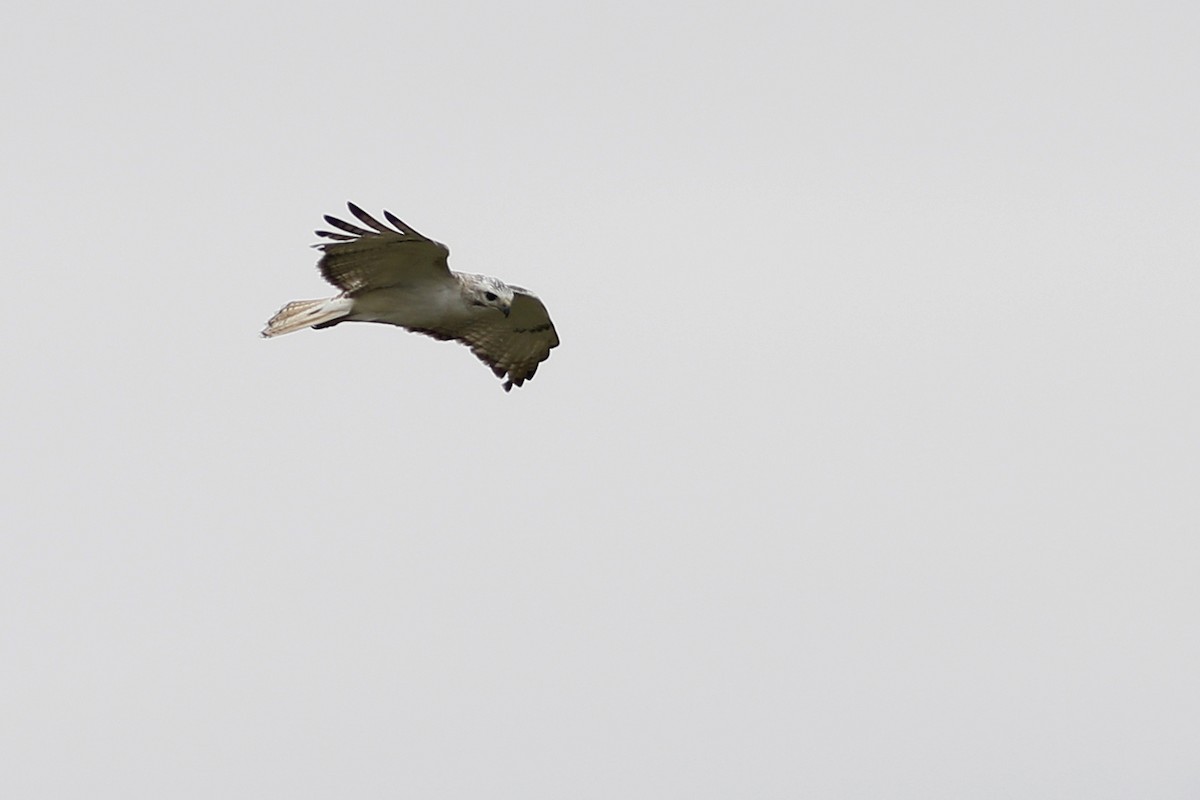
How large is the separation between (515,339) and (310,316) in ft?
9.93

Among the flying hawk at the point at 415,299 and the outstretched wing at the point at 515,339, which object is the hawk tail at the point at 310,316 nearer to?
the flying hawk at the point at 415,299

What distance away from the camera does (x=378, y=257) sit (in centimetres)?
2638

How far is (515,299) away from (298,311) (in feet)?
9.35

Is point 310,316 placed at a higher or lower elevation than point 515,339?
lower

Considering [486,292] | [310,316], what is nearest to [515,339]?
[486,292]

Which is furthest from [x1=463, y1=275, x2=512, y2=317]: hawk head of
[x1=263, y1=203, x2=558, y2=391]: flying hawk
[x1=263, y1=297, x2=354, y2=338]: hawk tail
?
[x1=263, y1=297, x2=354, y2=338]: hawk tail

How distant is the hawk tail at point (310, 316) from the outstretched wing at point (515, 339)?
187 centimetres

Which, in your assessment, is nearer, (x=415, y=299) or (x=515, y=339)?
(x=415, y=299)

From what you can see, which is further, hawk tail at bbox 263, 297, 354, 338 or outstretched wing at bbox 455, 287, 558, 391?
outstretched wing at bbox 455, 287, 558, 391

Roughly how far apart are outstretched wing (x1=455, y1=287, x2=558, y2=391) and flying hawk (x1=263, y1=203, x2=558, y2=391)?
0.04 feet

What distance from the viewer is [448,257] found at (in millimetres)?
26422

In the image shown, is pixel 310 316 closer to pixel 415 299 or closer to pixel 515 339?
pixel 415 299

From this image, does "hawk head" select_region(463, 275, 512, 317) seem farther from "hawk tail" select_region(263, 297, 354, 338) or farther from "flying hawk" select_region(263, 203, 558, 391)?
"hawk tail" select_region(263, 297, 354, 338)

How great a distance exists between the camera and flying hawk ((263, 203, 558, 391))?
26047 millimetres
